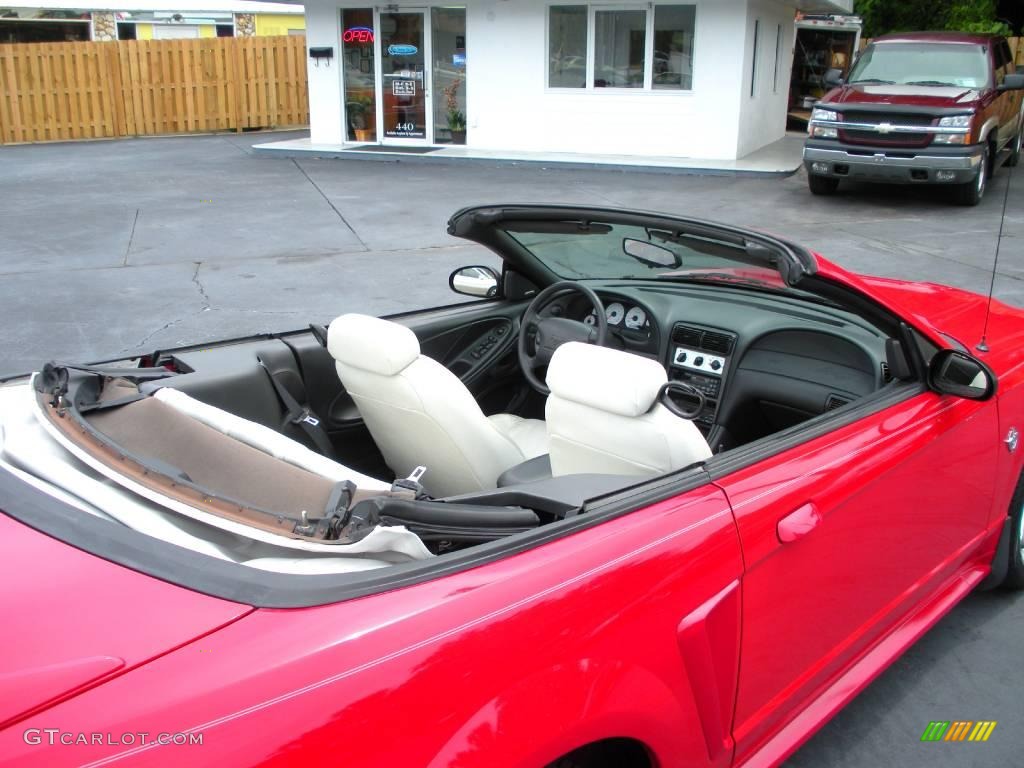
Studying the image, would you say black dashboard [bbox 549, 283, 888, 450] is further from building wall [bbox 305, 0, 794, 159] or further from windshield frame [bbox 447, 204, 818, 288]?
building wall [bbox 305, 0, 794, 159]

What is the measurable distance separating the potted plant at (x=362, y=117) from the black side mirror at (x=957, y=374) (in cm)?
1667

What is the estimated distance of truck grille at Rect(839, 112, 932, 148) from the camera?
11.6 meters

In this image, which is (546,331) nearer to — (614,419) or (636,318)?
(636,318)

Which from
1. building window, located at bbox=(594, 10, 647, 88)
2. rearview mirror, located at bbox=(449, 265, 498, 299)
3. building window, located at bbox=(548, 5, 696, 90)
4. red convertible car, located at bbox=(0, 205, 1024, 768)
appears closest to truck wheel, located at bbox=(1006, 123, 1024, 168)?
red convertible car, located at bbox=(0, 205, 1024, 768)

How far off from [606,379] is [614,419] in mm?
103

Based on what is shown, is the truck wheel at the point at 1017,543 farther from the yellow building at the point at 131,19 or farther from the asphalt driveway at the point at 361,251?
the yellow building at the point at 131,19

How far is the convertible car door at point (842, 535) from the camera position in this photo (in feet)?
→ 7.20

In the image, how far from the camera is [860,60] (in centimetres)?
1308

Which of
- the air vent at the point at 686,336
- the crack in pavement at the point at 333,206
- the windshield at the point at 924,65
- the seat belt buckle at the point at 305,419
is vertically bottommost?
the crack in pavement at the point at 333,206

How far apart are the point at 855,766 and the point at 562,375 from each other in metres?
1.51

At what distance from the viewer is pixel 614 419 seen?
2352 millimetres

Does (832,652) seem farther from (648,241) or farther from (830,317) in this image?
(648,241)

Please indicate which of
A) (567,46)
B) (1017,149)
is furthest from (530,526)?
(567,46)

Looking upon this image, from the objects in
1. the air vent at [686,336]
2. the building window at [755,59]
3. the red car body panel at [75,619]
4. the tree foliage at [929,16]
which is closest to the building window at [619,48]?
the building window at [755,59]
